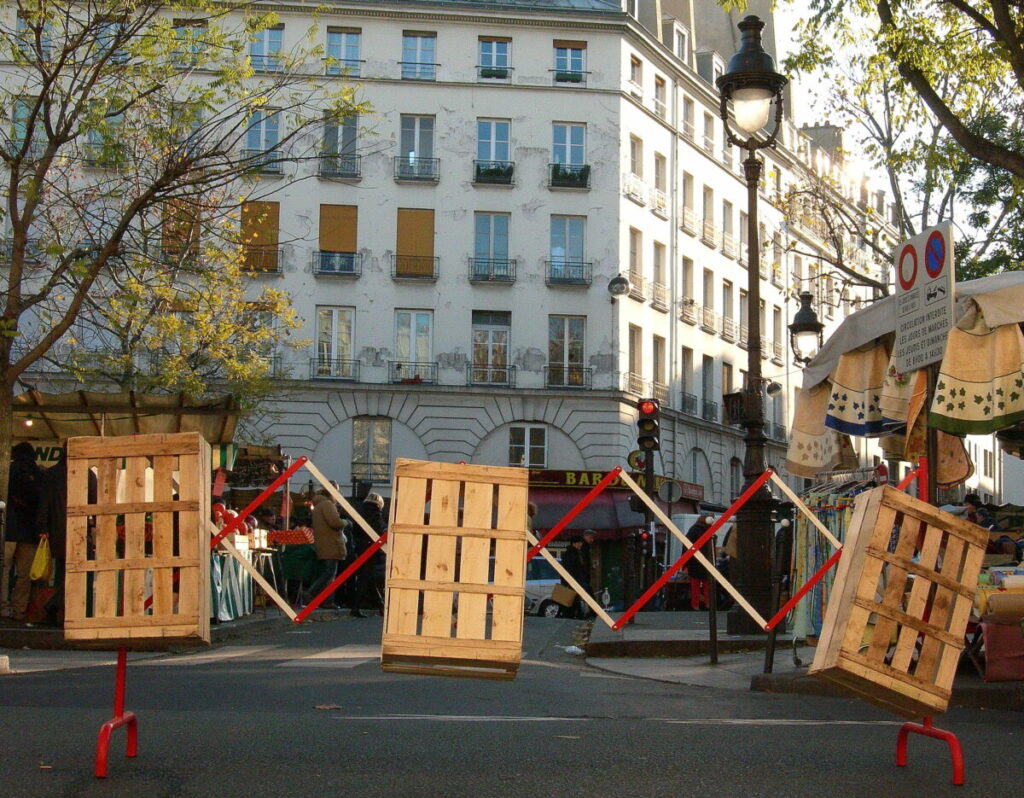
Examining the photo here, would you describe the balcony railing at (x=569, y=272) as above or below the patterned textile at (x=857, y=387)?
above

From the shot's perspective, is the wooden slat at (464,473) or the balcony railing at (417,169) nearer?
the wooden slat at (464,473)

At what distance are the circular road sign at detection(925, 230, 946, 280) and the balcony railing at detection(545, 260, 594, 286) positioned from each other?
36.5 metres

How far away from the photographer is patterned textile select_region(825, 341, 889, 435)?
1158 centimetres

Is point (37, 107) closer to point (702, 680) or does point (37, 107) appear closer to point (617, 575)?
point (702, 680)

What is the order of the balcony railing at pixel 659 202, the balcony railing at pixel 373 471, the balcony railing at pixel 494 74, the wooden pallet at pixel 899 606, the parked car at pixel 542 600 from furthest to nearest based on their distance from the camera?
the balcony railing at pixel 659 202, the balcony railing at pixel 494 74, the balcony railing at pixel 373 471, the parked car at pixel 542 600, the wooden pallet at pixel 899 606

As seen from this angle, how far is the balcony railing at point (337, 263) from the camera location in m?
44.7

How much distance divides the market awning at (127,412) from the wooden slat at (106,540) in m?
12.2

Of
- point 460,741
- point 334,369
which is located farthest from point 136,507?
point 334,369

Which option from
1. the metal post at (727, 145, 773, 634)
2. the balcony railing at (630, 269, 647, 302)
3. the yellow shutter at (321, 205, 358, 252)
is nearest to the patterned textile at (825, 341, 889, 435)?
the metal post at (727, 145, 773, 634)

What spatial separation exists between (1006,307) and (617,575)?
32.4 m

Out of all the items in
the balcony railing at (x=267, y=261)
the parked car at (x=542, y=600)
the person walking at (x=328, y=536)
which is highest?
the balcony railing at (x=267, y=261)

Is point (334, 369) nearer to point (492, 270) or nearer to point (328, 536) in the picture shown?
point (492, 270)

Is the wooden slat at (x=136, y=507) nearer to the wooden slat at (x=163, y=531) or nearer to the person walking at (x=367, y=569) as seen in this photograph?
the wooden slat at (x=163, y=531)

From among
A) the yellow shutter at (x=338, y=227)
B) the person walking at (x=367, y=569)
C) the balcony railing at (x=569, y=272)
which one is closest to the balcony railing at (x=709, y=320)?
the balcony railing at (x=569, y=272)
